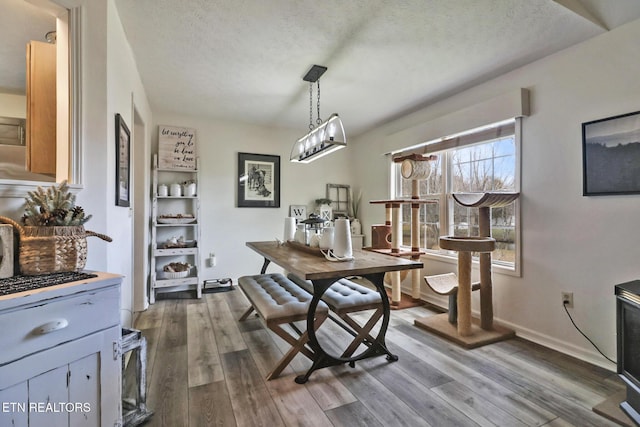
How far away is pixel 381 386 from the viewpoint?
1778 mm

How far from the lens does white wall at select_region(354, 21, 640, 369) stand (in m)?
1.92

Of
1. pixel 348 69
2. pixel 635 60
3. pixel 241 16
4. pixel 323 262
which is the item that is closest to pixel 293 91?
pixel 348 69

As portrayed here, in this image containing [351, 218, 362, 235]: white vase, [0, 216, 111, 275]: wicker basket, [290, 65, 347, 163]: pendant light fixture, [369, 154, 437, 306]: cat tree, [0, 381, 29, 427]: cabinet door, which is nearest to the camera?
[0, 381, 29, 427]: cabinet door

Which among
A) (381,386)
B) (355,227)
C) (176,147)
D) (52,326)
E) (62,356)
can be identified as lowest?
(381,386)

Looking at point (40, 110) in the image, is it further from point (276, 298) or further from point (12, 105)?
point (276, 298)

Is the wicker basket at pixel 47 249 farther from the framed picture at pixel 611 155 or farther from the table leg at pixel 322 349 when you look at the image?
the framed picture at pixel 611 155

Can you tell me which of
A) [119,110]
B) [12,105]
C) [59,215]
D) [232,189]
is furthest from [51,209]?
[232,189]

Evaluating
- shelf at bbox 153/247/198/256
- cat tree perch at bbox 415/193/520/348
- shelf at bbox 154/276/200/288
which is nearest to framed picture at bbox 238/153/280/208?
shelf at bbox 153/247/198/256

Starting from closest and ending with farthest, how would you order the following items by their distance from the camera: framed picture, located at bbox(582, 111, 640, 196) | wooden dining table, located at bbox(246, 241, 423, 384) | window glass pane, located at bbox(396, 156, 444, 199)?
wooden dining table, located at bbox(246, 241, 423, 384) < framed picture, located at bbox(582, 111, 640, 196) < window glass pane, located at bbox(396, 156, 444, 199)

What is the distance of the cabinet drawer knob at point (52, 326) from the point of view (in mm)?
912

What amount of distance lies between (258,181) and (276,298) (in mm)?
2467

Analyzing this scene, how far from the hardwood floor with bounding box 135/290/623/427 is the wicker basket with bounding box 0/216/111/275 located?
Result: 0.93m

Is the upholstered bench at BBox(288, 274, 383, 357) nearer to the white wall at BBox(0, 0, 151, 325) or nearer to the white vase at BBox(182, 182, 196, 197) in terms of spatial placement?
the white wall at BBox(0, 0, 151, 325)

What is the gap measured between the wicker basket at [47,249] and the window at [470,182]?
120 inches
